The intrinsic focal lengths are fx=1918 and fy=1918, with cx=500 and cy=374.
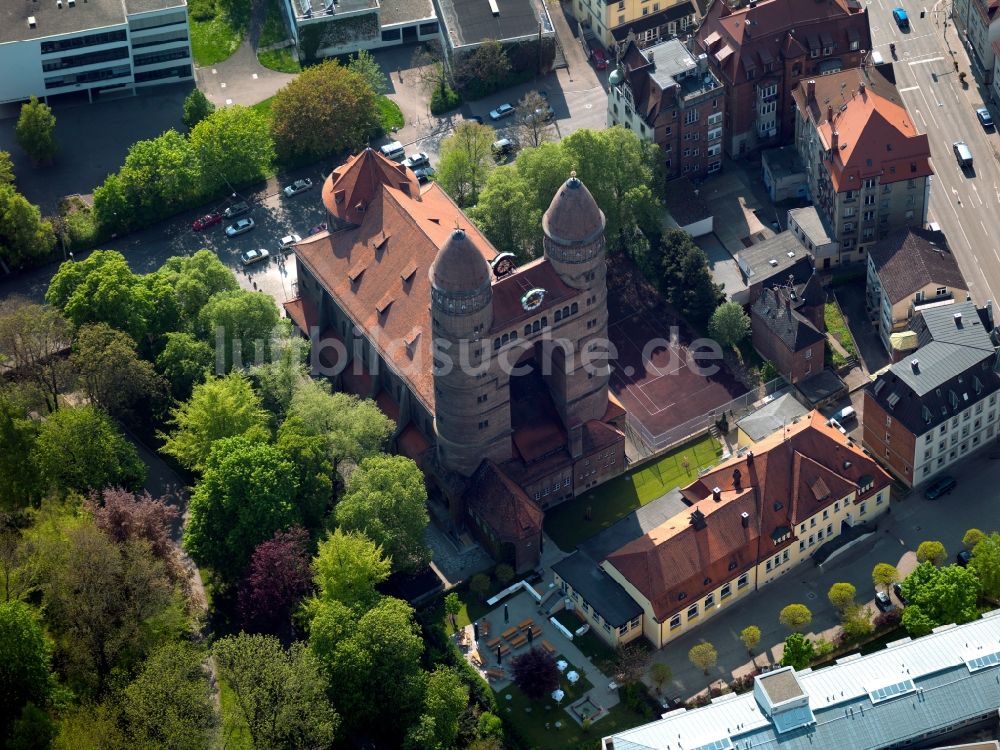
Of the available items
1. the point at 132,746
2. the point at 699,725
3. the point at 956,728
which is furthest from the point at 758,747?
the point at 132,746

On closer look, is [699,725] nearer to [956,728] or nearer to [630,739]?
[630,739]

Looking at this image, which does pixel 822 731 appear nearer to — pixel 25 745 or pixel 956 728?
pixel 956 728

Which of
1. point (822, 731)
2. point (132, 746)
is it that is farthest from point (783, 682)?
point (132, 746)

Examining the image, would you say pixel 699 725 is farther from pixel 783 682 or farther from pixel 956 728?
pixel 956 728

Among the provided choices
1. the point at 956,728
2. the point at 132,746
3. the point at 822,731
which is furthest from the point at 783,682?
the point at 132,746

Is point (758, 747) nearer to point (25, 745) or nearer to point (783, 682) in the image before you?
point (783, 682)
